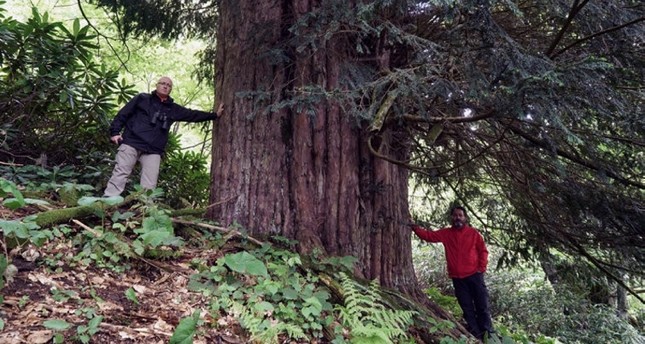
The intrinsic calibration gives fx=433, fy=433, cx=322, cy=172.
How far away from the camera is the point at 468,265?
5.14 meters

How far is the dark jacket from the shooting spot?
439cm

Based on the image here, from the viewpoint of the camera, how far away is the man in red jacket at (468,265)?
5078 mm

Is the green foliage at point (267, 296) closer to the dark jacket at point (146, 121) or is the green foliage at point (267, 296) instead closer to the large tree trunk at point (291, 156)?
the large tree trunk at point (291, 156)

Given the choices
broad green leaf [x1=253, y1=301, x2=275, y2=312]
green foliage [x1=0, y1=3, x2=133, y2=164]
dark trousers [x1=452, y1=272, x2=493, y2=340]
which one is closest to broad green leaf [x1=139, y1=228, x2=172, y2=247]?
broad green leaf [x1=253, y1=301, x2=275, y2=312]

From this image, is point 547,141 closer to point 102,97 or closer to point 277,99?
point 277,99

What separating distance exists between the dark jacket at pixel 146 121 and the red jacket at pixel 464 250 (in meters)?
3.17

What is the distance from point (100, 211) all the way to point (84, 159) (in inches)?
97.3

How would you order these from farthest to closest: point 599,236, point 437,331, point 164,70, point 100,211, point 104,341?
1. point 164,70
2. point 599,236
3. point 437,331
4. point 100,211
5. point 104,341

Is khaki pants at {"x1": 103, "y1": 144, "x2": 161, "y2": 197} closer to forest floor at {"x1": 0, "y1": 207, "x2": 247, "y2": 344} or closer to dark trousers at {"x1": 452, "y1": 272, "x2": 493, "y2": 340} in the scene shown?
forest floor at {"x1": 0, "y1": 207, "x2": 247, "y2": 344}

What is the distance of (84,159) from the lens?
5062 millimetres

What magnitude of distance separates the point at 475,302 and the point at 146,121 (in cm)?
424

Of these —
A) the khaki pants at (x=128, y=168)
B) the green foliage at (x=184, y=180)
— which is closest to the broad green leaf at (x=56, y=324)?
the khaki pants at (x=128, y=168)

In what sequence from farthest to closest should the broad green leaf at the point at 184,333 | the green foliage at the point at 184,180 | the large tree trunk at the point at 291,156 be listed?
the green foliage at the point at 184,180 → the large tree trunk at the point at 291,156 → the broad green leaf at the point at 184,333

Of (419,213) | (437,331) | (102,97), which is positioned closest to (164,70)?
(102,97)
